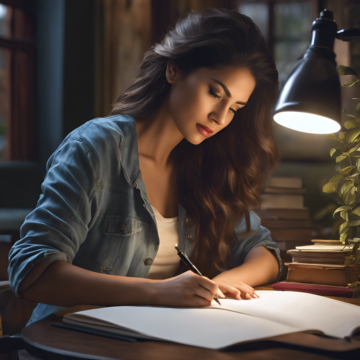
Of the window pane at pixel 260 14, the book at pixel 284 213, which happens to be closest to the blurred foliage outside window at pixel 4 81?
the window pane at pixel 260 14

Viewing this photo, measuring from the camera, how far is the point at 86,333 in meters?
0.67

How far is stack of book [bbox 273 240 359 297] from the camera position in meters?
1.10

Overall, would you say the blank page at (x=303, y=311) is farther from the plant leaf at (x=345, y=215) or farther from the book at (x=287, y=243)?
the book at (x=287, y=243)

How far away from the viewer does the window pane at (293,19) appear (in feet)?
9.55

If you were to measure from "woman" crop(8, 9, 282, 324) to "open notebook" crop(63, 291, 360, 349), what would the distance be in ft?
0.25

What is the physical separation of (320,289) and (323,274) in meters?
0.07

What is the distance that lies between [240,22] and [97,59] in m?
2.24

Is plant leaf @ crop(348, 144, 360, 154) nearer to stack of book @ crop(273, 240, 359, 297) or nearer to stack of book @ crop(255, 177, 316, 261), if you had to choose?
stack of book @ crop(273, 240, 359, 297)

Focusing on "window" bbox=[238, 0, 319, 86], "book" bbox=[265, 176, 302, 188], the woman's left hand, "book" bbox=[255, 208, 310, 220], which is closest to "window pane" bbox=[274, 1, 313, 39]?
"window" bbox=[238, 0, 319, 86]

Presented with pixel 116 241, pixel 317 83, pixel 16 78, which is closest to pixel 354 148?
pixel 317 83

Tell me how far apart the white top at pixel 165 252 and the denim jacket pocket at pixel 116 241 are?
135 mm

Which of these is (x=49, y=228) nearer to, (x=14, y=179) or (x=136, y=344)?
(x=136, y=344)

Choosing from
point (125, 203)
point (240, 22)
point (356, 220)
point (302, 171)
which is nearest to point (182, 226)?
point (125, 203)

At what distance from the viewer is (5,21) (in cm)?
343
